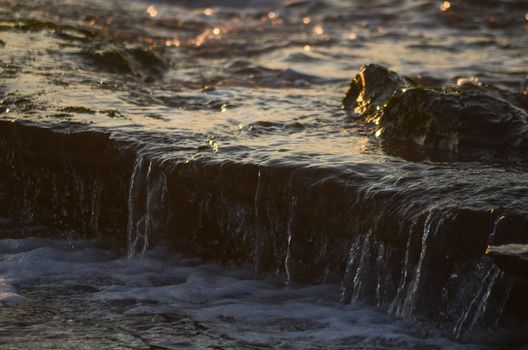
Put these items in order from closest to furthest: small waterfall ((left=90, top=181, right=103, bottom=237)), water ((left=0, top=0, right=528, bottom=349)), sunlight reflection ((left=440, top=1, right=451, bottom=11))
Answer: water ((left=0, top=0, right=528, bottom=349)) → small waterfall ((left=90, top=181, right=103, bottom=237)) → sunlight reflection ((left=440, top=1, right=451, bottom=11))

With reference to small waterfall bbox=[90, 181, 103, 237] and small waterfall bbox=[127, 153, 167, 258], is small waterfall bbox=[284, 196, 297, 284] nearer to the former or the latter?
small waterfall bbox=[127, 153, 167, 258]

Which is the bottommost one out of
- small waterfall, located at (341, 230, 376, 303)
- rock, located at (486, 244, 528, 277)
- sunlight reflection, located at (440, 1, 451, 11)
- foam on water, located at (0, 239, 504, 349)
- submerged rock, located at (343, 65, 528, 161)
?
foam on water, located at (0, 239, 504, 349)

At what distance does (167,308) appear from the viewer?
209 inches

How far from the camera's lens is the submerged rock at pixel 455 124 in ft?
21.4

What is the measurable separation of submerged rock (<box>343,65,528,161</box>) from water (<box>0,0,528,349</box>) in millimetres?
226

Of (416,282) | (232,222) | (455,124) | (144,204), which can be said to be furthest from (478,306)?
(144,204)

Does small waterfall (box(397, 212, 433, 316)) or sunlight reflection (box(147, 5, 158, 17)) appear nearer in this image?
small waterfall (box(397, 212, 433, 316))

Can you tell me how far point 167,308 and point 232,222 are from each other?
0.88 meters

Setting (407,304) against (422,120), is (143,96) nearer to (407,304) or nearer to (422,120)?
(422,120)

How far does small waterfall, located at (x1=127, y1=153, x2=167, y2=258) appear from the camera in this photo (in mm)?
6234

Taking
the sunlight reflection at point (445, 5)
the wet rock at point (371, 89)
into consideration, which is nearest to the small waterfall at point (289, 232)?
the wet rock at point (371, 89)

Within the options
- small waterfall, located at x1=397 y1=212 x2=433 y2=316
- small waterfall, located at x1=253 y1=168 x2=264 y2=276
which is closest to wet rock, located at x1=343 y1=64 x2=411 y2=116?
small waterfall, located at x1=253 y1=168 x2=264 y2=276

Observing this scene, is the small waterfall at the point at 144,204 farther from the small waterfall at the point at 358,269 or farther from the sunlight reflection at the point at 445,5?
the sunlight reflection at the point at 445,5

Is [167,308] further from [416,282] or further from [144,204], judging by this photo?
[416,282]
